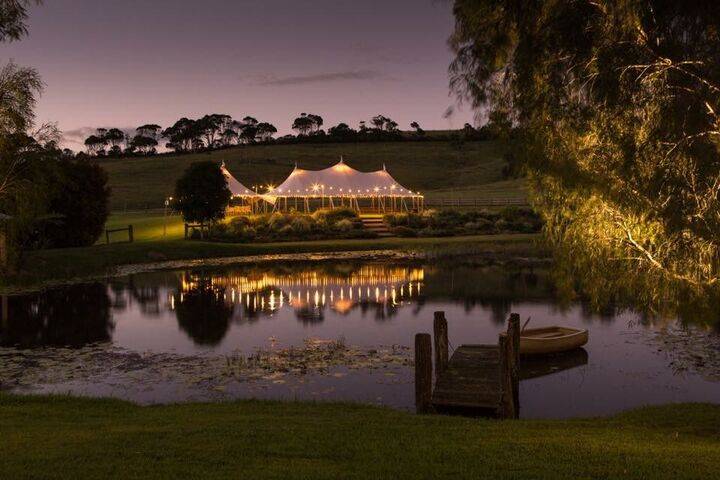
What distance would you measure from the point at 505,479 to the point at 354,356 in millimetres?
11100

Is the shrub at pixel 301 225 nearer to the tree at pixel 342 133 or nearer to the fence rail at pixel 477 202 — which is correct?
the fence rail at pixel 477 202

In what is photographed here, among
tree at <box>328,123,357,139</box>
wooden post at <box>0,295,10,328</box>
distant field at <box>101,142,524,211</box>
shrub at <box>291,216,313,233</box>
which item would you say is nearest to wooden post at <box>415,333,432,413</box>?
wooden post at <box>0,295,10,328</box>

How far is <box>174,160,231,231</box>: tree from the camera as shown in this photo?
49.2 m

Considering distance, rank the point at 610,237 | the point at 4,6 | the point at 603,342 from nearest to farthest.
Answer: the point at 610,237 < the point at 4,6 < the point at 603,342

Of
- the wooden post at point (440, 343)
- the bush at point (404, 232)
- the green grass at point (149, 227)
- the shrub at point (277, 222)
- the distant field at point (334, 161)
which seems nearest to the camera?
the wooden post at point (440, 343)

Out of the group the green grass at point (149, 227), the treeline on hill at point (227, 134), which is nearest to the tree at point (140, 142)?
the treeline on hill at point (227, 134)

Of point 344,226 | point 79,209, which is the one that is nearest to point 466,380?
point 79,209

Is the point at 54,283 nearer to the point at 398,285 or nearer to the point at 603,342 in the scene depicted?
the point at 398,285

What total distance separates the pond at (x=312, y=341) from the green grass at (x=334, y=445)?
303 cm

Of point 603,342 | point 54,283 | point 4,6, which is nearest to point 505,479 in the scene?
point 603,342

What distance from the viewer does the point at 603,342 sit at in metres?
20.3

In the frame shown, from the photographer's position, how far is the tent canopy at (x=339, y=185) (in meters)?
61.3

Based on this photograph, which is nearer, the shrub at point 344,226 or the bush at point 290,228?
the bush at point 290,228

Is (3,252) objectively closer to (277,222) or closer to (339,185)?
(277,222)
